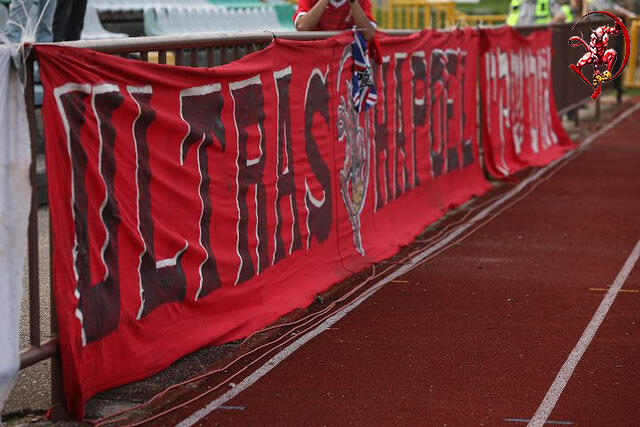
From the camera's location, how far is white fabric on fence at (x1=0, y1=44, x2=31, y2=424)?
5.02m

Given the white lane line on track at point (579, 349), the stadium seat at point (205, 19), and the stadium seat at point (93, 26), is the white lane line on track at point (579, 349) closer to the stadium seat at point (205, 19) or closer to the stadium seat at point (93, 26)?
the stadium seat at point (93, 26)

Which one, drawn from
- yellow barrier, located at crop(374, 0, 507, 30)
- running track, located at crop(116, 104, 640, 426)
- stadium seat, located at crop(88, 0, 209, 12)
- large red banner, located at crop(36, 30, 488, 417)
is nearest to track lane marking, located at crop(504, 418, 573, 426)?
running track, located at crop(116, 104, 640, 426)

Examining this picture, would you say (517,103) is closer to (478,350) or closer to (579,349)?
(579,349)

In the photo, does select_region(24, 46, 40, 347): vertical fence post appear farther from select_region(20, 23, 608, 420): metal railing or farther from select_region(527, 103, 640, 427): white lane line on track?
select_region(527, 103, 640, 427): white lane line on track

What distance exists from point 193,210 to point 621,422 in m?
2.55

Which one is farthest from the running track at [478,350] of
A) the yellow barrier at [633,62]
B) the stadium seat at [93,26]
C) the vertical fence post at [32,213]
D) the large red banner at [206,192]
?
the yellow barrier at [633,62]

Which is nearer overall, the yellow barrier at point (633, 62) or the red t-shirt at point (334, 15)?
the red t-shirt at point (334, 15)

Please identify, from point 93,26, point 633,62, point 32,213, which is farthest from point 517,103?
point 633,62

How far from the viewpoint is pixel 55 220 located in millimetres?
5188

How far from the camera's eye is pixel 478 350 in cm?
677

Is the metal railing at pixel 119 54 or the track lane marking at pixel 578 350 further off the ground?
the metal railing at pixel 119 54

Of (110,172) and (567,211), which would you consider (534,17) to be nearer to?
(567,211)

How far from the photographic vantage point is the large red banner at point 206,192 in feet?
17.6

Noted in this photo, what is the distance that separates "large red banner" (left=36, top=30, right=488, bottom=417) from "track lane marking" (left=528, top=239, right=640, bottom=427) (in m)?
1.87
